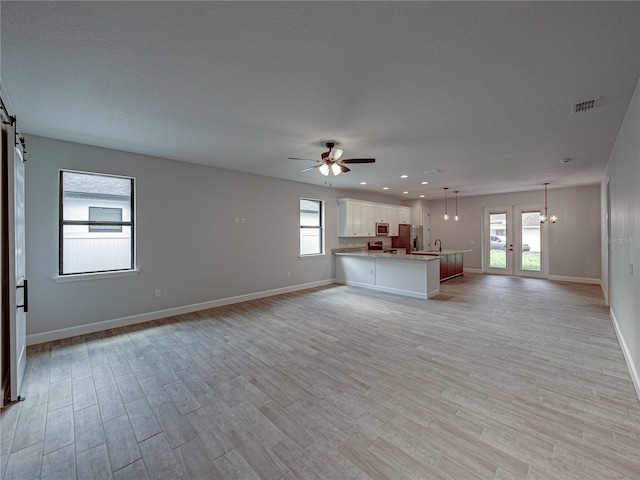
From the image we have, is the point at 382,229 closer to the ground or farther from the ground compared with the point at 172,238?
farther from the ground

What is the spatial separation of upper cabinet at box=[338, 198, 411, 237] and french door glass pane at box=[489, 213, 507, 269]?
312 cm

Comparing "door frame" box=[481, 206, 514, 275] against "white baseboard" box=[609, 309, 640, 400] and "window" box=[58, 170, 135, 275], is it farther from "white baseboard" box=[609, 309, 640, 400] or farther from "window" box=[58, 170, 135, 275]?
"window" box=[58, 170, 135, 275]

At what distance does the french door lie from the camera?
8.20 metres

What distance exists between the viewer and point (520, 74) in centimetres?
218

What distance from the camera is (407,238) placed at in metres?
9.36

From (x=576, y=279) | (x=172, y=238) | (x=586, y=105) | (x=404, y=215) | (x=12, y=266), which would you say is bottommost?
(x=576, y=279)

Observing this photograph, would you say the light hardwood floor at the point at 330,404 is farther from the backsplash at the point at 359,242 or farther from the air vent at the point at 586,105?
the backsplash at the point at 359,242

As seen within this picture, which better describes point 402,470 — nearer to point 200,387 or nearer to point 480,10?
point 200,387

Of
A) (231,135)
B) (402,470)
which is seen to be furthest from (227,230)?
(402,470)

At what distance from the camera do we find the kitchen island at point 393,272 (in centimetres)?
581

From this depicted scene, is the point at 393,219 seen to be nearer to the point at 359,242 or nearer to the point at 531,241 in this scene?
the point at 359,242

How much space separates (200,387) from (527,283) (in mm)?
8273

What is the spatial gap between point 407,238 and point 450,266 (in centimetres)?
176

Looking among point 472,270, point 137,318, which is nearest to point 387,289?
point 472,270
